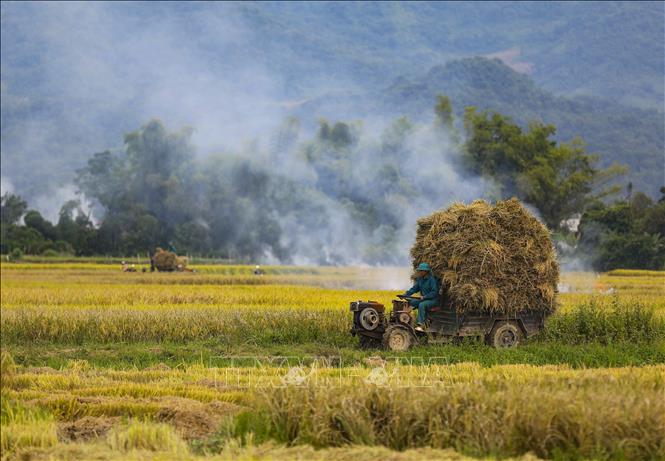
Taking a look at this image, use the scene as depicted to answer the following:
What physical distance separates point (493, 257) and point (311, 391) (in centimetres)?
720

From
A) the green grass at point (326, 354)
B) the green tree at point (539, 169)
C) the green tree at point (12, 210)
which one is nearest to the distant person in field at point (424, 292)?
the green grass at point (326, 354)

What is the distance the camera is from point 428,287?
665 inches

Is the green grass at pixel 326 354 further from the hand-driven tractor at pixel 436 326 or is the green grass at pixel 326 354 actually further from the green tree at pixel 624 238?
the green tree at pixel 624 238

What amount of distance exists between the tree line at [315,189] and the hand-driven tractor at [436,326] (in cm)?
4741

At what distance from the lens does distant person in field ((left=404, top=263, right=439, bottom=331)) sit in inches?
659

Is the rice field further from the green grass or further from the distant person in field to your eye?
the distant person in field

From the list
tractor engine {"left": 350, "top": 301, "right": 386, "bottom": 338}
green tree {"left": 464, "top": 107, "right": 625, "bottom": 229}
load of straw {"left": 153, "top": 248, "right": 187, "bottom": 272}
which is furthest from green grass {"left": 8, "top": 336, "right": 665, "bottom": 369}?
green tree {"left": 464, "top": 107, "right": 625, "bottom": 229}

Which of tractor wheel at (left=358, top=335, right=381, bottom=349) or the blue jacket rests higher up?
the blue jacket

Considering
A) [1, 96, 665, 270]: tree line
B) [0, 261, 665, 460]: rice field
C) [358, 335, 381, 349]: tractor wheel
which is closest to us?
[0, 261, 665, 460]: rice field

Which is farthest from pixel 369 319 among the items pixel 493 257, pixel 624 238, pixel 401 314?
pixel 624 238

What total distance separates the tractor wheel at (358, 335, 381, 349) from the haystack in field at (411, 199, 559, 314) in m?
1.52

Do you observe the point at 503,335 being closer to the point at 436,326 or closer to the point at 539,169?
the point at 436,326

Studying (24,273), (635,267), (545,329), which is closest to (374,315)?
(545,329)

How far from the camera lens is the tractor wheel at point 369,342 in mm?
16969
